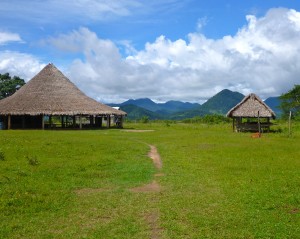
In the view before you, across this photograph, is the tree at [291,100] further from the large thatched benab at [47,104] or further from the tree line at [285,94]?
the large thatched benab at [47,104]

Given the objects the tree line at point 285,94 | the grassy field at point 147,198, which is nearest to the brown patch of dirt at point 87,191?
the grassy field at point 147,198

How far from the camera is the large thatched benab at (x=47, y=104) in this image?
4144 cm

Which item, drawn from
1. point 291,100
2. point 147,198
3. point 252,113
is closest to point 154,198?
point 147,198

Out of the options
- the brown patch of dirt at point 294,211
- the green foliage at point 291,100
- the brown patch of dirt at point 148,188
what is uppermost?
the green foliage at point 291,100

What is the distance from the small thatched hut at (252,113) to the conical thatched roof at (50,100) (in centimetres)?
1475

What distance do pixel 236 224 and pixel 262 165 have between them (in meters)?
8.75

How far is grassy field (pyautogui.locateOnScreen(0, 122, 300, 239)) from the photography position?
7.63m

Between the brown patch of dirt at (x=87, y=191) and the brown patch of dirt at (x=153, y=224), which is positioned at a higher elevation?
the brown patch of dirt at (x=87, y=191)

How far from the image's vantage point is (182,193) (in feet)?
35.4

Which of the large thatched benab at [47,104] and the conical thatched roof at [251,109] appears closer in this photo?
the conical thatched roof at [251,109]

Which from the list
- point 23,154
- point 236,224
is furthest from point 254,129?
point 236,224

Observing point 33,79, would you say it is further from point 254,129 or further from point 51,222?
point 51,222

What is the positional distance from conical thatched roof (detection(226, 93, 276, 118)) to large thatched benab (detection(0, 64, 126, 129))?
14.6 metres

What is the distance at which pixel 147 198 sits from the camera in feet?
33.4
